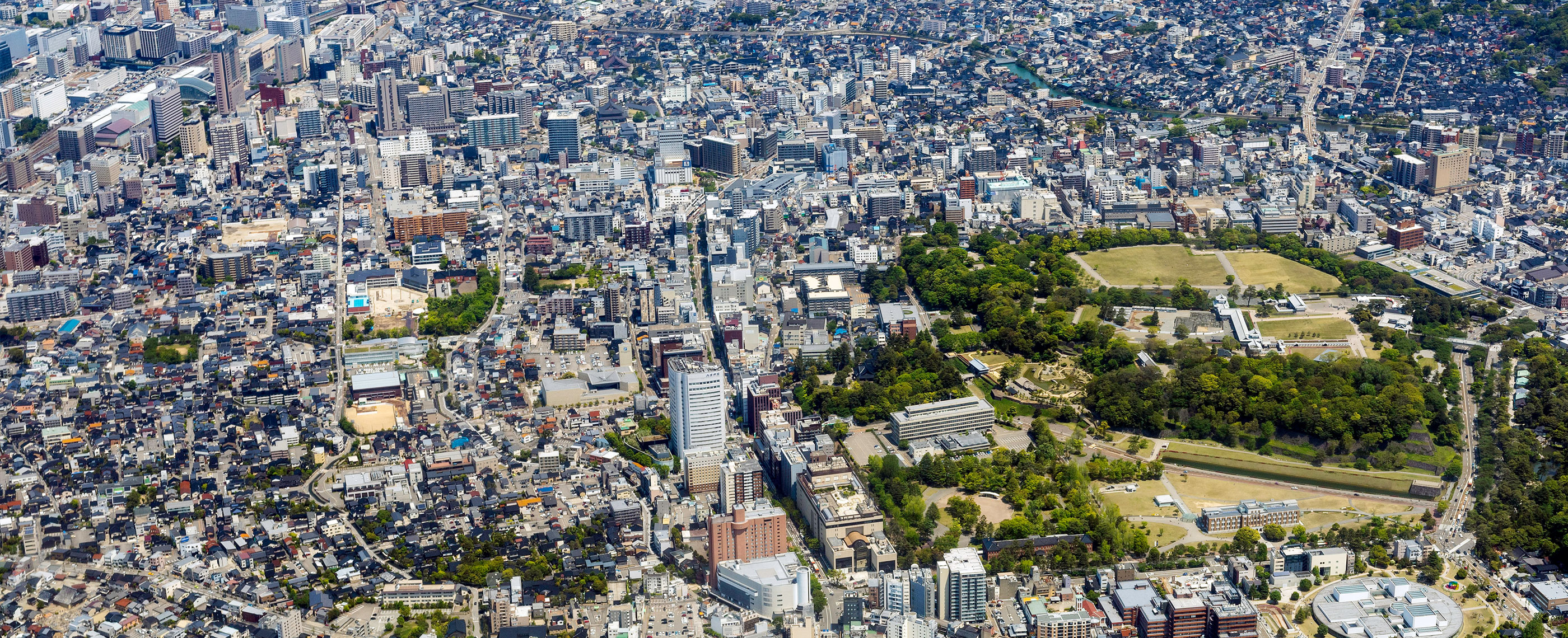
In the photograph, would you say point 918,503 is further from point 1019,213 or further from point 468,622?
point 1019,213

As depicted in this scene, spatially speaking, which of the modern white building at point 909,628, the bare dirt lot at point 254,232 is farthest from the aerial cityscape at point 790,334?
A: the bare dirt lot at point 254,232

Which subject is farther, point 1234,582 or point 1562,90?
point 1562,90

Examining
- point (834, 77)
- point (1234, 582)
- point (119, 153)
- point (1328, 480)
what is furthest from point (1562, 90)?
point (119, 153)

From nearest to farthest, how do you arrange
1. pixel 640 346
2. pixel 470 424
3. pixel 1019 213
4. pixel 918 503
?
pixel 918 503 < pixel 470 424 < pixel 640 346 < pixel 1019 213

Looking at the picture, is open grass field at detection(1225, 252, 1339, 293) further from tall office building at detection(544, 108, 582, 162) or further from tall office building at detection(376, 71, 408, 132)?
tall office building at detection(376, 71, 408, 132)

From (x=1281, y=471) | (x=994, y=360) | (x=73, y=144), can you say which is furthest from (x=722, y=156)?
(x=1281, y=471)

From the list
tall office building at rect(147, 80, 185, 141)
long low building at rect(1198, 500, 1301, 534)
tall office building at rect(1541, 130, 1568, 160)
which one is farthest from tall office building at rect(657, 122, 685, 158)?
long low building at rect(1198, 500, 1301, 534)

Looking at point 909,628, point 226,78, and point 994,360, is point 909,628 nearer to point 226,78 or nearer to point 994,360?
point 994,360
